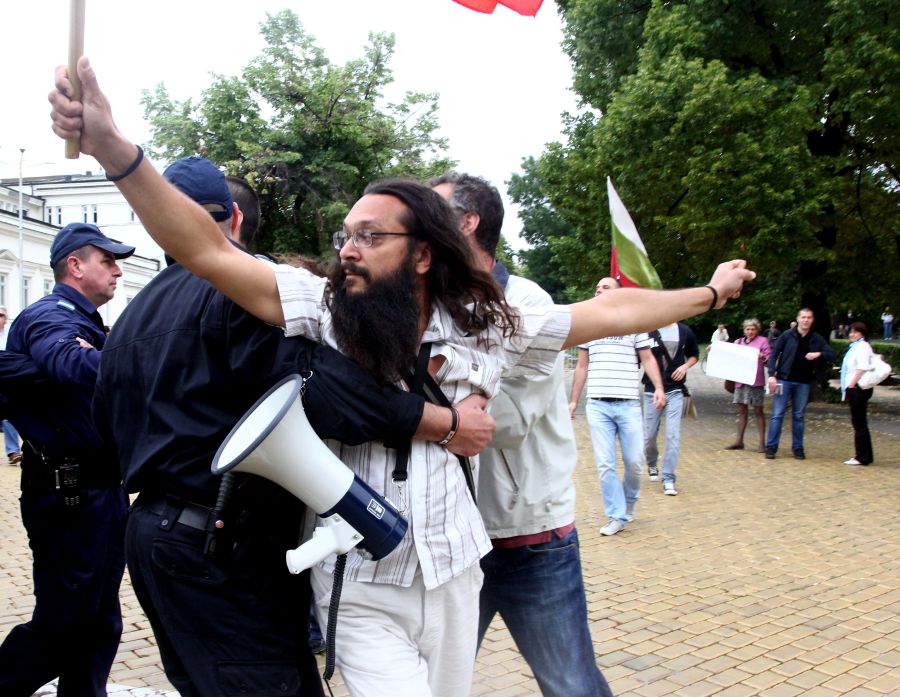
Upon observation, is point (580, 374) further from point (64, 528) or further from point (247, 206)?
point (64, 528)

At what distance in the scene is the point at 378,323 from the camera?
221 centimetres

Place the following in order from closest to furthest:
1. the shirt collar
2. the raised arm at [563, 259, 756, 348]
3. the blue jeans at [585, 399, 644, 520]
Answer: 1. the raised arm at [563, 259, 756, 348]
2. the shirt collar
3. the blue jeans at [585, 399, 644, 520]

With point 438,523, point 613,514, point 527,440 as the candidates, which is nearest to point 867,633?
point 613,514

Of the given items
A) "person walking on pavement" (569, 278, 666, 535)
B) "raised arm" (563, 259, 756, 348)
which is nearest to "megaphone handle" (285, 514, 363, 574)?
"raised arm" (563, 259, 756, 348)

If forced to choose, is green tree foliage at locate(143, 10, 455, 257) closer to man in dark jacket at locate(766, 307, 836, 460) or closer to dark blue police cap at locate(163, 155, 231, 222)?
man in dark jacket at locate(766, 307, 836, 460)

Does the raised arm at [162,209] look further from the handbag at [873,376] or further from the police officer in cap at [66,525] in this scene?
the handbag at [873,376]

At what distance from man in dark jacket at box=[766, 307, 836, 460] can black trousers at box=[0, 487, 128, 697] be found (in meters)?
10.4

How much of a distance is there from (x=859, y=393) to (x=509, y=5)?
33.4ft

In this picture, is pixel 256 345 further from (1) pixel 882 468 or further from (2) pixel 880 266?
(2) pixel 880 266

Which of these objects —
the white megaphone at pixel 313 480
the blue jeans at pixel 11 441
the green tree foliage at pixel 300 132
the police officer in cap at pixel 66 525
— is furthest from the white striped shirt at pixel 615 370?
the green tree foliage at pixel 300 132

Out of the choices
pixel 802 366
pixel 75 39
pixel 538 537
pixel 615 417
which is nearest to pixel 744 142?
pixel 802 366

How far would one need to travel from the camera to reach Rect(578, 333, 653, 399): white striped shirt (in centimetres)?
760

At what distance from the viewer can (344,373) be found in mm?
2193

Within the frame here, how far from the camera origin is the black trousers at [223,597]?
224 centimetres
